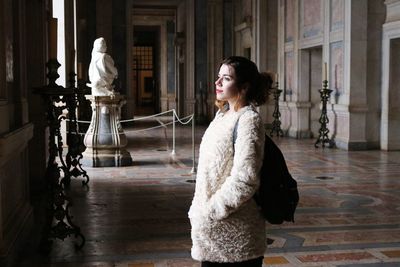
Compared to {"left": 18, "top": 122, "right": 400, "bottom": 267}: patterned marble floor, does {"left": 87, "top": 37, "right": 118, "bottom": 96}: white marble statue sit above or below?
above

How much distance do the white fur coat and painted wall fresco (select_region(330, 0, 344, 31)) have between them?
36.6ft

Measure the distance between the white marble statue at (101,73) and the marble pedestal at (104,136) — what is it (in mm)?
179

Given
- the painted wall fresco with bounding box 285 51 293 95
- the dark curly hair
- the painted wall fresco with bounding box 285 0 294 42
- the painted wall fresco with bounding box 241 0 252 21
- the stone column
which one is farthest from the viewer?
the painted wall fresco with bounding box 241 0 252 21

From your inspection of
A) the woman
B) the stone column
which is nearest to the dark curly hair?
the woman

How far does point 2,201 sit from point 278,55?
14.3 meters

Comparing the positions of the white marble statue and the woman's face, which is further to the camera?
the white marble statue

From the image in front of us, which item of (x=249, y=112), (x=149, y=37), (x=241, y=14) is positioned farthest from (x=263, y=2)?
(x=149, y=37)

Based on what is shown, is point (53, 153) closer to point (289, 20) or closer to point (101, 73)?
point (101, 73)

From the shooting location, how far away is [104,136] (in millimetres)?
10289

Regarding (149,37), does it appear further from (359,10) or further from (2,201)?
(2,201)

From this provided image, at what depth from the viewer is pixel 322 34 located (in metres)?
14.3

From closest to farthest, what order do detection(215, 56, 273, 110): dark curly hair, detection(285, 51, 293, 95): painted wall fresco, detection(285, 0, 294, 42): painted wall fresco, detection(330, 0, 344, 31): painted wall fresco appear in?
1. detection(215, 56, 273, 110): dark curly hair
2. detection(330, 0, 344, 31): painted wall fresco
3. detection(285, 0, 294, 42): painted wall fresco
4. detection(285, 51, 293, 95): painted wall fresco

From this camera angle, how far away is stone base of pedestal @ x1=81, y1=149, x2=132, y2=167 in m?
10.3

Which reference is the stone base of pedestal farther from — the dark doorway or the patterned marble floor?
the dark doorway
